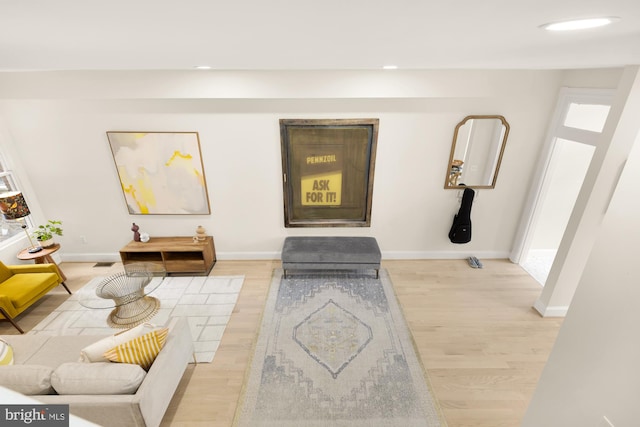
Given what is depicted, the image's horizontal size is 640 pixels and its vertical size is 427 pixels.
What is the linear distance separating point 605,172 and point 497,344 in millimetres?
1895

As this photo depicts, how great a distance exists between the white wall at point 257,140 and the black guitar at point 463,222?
16 centimetres

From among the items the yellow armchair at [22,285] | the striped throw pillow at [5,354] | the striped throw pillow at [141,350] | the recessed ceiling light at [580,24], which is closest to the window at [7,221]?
the yellow armchair at [22,285]

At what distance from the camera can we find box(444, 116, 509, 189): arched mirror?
358 centimetres

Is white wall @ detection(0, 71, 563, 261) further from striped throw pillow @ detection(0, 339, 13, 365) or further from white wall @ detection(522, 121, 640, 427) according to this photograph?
white wall @ detection(522, 121, 640, 427)

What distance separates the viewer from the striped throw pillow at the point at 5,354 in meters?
2.10

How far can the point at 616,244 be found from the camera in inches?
44.7

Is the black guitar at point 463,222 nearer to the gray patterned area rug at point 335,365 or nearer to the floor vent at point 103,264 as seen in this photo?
the gray patterned area rug at point 335,365

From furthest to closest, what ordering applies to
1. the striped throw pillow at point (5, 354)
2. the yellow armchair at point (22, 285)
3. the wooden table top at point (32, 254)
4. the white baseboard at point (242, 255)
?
the white baseboard at point (242, 255) < the wooden table top at point (32, 254) < the yellow armchair at point (22, 285) < the striped throw pillow at point (5, 354)

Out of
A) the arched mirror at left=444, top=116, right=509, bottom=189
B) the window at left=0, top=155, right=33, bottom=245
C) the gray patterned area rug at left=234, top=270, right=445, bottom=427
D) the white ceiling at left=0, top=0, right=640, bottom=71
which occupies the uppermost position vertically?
the white ceiling at left=0, top=0, right=640, bottom=71

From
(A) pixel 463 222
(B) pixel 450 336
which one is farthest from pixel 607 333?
(A) pixel 463 222

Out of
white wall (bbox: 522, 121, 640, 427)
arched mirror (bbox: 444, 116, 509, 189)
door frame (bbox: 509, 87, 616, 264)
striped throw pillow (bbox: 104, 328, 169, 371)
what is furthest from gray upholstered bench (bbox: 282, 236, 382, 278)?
white wall (bbox: 522, 121, 640, 427)

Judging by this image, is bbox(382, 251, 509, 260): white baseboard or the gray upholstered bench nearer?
the gray upholstered bench

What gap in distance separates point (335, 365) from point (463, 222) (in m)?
2.57

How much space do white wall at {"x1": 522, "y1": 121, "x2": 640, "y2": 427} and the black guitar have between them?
8.99 ft
